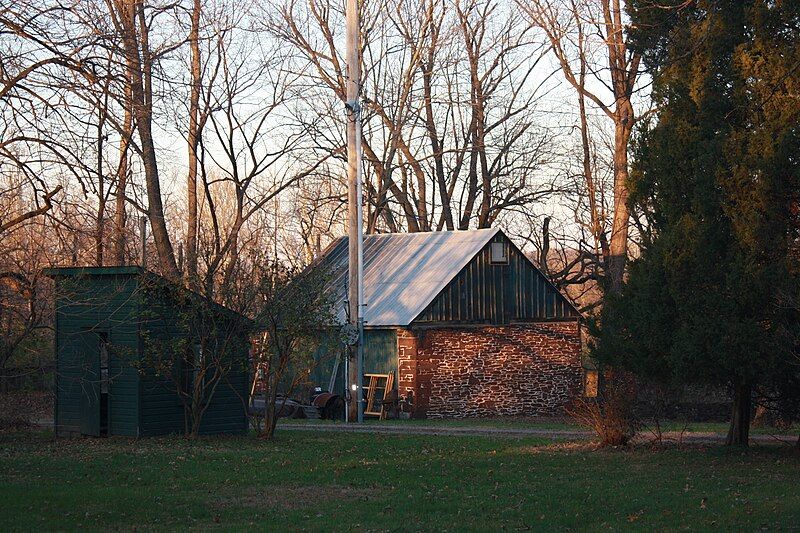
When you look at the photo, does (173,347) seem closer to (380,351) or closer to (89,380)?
(89,380)

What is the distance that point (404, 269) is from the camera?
3475 centimetres

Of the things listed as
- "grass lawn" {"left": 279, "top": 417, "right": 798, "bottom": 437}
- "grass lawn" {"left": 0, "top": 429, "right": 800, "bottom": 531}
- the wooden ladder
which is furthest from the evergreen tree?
the wooden ladder

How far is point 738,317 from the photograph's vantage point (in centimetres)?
1551

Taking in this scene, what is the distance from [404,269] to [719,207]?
19.2 meters

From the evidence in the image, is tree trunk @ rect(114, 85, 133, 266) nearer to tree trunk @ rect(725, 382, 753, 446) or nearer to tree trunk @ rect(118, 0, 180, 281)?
tree trunk @ rect(118, 0, 180, 281)

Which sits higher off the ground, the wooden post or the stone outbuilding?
the wooden post

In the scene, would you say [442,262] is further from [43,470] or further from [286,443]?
[43,470]

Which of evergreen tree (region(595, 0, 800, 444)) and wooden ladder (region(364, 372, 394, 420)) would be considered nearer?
evergreen tree (region(595, 0, 800, 444))

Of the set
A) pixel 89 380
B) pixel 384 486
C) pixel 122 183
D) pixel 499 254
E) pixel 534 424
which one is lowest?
pixel 534 424

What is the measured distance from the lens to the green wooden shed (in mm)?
19922

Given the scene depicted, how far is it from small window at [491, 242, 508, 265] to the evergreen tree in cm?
1506

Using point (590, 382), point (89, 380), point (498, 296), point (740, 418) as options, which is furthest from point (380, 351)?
A: point (740, 418)

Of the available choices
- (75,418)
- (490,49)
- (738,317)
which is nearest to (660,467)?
(738,317)

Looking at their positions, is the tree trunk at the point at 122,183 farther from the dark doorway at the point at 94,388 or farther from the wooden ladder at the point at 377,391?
the wooden ladder at the point at 377,391
